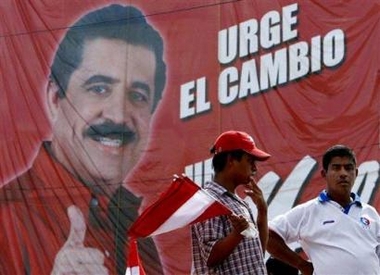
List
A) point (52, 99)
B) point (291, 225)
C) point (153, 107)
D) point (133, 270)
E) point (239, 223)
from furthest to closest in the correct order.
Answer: point (52, 99), point (153, 107), point (291, 225), point (133, 270), point (239, 223)

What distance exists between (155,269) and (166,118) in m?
1.49

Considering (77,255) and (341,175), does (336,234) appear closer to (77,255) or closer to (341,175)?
(341,175)

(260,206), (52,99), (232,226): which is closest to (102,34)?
(52,99)

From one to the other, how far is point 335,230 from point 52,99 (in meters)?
7.13

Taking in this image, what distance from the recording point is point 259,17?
387 inches

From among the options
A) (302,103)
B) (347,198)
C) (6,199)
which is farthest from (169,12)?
(347,198)

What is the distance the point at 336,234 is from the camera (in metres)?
3.52

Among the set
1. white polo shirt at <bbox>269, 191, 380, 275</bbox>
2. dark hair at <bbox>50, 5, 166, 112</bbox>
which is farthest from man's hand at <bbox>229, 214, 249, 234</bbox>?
dark hair at <bbox>50, 5, 166, 112</bbox>

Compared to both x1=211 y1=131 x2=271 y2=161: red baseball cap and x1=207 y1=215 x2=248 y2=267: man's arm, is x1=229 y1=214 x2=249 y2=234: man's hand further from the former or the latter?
x1=211 y1=131 x2=271 y2=161: red baseball cap

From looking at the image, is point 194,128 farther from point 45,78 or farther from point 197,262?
point 197,262

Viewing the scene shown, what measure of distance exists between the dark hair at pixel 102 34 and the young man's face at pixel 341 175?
264 inches

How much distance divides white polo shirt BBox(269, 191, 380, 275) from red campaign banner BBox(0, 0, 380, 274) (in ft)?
17.5

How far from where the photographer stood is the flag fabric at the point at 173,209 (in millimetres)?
→ 3154

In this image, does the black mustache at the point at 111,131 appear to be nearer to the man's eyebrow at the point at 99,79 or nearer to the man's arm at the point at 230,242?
the man's eyebrow at the point at 99,79
